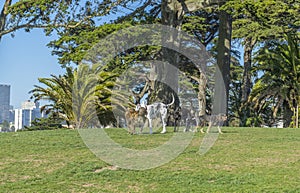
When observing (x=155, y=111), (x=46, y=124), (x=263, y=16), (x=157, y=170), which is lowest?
(x=157, y=170)

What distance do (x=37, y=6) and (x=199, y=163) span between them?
1237cm

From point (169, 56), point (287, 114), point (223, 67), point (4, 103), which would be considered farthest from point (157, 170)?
point (4, 103)

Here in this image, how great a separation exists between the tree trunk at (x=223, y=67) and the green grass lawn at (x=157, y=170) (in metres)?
8.91

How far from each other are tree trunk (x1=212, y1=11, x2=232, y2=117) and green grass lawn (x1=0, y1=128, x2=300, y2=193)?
8910 mm

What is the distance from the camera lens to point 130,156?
29.1 ft

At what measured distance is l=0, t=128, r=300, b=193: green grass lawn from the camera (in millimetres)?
6906

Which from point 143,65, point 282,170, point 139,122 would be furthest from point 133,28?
point 282,170

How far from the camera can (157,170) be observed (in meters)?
7.95

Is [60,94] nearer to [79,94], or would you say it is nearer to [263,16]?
[79,94]

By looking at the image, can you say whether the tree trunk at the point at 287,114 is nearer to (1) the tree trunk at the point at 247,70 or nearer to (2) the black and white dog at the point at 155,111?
(1) the tree trunk at the point at 247,70

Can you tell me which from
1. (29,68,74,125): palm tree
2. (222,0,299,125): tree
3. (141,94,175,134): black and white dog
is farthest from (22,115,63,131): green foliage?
(141,94,175,134): black and white dog

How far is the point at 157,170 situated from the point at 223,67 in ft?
41.2

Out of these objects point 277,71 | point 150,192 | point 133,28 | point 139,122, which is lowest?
point 150,192

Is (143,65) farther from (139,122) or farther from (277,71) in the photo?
(139,122)
